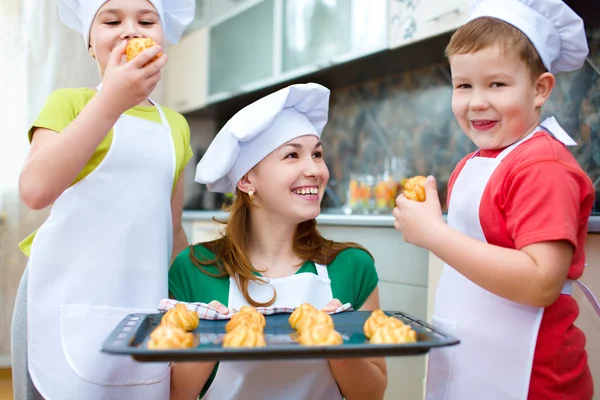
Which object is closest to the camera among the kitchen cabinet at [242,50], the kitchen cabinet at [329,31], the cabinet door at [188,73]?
the kitchen cabinet at [329,31]

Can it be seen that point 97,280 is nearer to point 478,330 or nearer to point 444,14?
point 478,330

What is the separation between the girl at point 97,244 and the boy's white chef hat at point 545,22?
1.92ft

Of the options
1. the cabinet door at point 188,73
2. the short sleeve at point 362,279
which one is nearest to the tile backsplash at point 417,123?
the cabinet door at point 188,73

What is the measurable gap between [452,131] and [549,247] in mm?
1998

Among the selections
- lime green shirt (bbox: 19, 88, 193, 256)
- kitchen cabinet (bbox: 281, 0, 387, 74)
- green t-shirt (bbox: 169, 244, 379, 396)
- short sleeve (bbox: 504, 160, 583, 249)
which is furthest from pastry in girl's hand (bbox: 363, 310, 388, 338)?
kitchen cabinet (bbox: 281, 0, 387, 74)

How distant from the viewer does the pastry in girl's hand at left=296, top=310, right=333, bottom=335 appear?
88cm

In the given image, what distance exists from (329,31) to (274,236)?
185 centimetres

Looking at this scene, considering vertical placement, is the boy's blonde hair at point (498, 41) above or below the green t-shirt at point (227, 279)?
above

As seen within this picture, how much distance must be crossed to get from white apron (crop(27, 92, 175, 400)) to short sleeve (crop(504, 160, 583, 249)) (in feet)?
2.18

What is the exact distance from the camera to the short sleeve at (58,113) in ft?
3.47

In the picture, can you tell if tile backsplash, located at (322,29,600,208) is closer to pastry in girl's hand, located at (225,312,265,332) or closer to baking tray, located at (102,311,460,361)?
baking tray, located at (102,311,460,361)

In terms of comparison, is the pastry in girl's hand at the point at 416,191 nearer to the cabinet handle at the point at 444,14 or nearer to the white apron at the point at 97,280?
the white apron at the point at 97,280

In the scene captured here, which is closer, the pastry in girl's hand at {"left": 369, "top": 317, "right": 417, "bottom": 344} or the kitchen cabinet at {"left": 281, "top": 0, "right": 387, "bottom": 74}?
the pastry in girl's hand at {"left": 369, "top": 317, "right": 417, "bottom": 344}

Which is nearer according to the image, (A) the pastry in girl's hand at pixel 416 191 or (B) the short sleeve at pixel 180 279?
(A) the pastry in girl's hand at pixel 416 191
